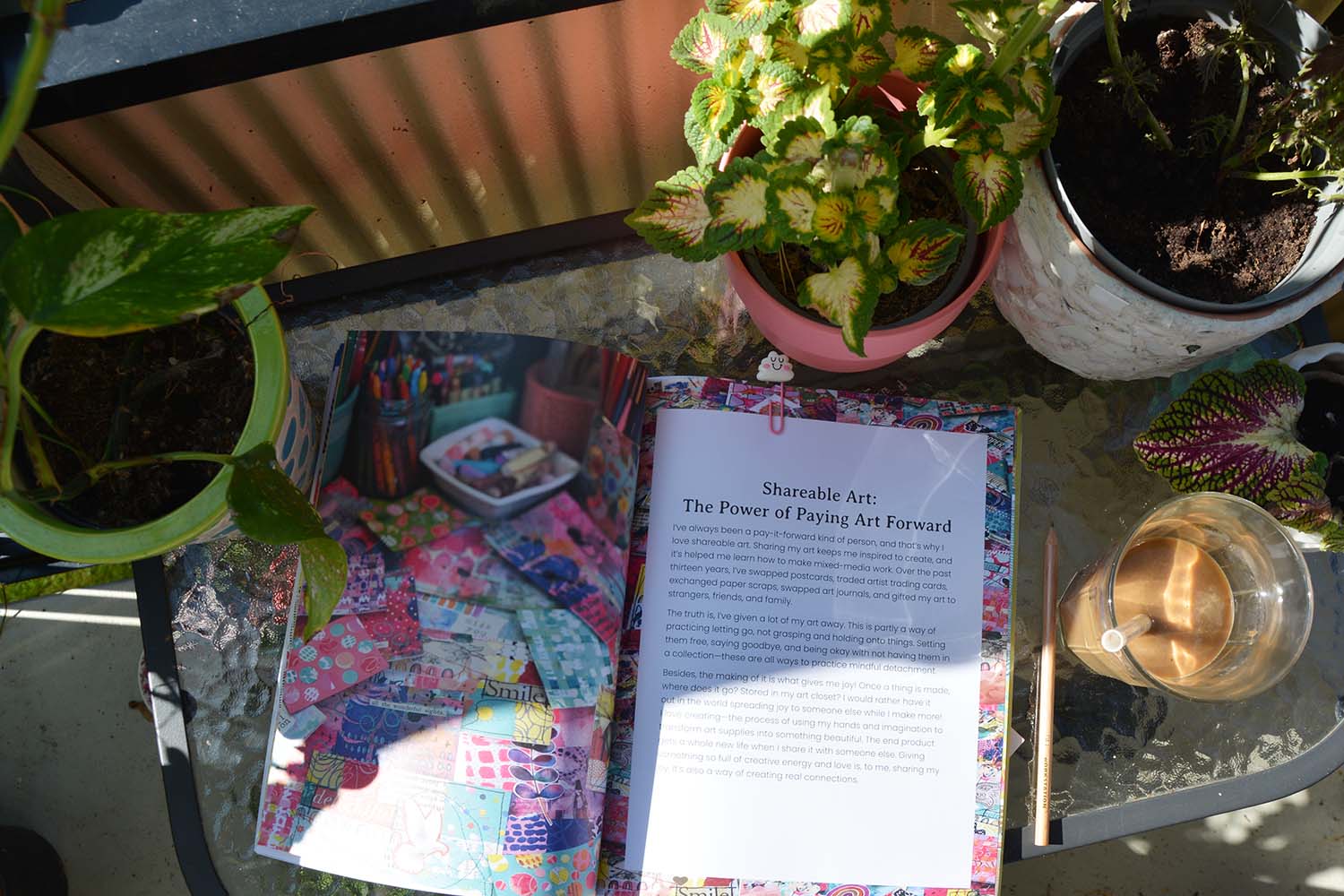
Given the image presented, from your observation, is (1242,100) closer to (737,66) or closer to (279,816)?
(737,66)

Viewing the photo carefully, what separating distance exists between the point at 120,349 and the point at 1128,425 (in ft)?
2.72

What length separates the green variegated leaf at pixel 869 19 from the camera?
1.73 ft

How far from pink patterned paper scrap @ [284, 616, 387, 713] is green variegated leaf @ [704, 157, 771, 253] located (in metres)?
0.41

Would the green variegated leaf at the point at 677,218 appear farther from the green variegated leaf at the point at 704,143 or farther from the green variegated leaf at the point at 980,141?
the green variegated leaf at the point at 980,141

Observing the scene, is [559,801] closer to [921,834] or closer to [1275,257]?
[921,834]

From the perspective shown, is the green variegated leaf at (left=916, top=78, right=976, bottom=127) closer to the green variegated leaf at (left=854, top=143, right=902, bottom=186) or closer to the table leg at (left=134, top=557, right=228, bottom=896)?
the green variegated leaf at (left=854, top=143, right=902, bottom=186)

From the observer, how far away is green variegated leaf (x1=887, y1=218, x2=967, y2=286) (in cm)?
56

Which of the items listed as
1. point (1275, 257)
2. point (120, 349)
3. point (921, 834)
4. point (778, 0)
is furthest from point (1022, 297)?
point (120, 349)

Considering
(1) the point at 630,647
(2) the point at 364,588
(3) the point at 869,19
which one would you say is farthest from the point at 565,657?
(3) the point at 869,19

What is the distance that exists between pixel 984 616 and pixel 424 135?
2.27 ft

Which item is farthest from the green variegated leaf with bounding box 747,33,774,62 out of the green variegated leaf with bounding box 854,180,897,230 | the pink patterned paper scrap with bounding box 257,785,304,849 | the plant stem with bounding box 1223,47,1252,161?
the pink patterned paper scrap with bounding box 257,785,304,849

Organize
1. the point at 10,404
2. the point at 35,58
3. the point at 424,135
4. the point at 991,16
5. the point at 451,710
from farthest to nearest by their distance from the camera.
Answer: the point at 424,135
the point at 451,710
the point at 991,16
the point at 10,404
the point at 35,58

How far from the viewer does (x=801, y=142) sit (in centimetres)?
52

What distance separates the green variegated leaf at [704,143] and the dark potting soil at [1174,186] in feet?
0.88
